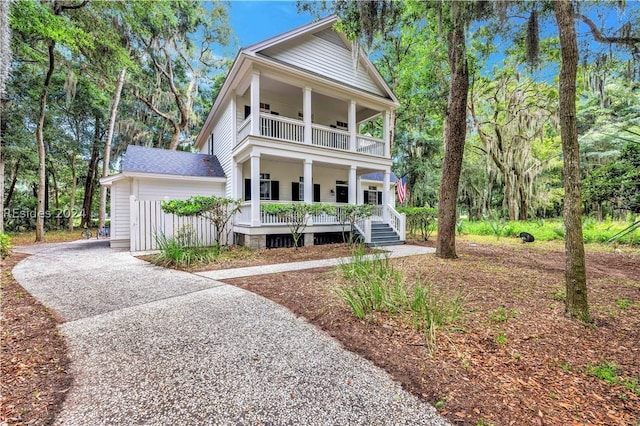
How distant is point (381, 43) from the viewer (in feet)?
54.4

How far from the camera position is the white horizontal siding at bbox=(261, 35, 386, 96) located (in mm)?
10369

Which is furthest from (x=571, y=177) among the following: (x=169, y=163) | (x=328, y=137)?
(x=169, y=163)

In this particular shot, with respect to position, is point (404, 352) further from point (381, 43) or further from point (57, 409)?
point (381, 43)

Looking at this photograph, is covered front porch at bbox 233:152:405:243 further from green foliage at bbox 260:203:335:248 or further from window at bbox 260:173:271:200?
green foliage at bbox 260:203:335:248

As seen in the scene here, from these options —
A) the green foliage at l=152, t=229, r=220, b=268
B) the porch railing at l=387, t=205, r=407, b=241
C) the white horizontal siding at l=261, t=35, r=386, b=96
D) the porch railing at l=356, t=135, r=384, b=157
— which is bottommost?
the green foliage at l=152, t=229, r=220, b=268

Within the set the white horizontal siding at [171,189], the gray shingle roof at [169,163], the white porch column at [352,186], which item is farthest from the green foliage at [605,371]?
the gray shingle roof at [169,163]

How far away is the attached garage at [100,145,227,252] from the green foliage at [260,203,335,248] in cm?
281

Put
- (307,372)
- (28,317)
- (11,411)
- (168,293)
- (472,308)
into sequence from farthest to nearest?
(168,293) → (472,308) → (28,317) → (307,372) → (11,411)

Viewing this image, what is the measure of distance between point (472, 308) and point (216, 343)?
3422 millimetres

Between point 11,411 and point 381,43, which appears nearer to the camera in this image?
point 11,411

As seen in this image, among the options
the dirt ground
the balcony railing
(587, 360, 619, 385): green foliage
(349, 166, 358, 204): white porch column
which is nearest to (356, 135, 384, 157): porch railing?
the balcony railing

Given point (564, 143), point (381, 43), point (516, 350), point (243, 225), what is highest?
point (381, 43)

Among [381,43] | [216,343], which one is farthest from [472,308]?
[381,43]

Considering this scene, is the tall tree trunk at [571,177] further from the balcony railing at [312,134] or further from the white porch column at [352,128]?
the white porch column at [352,128]
